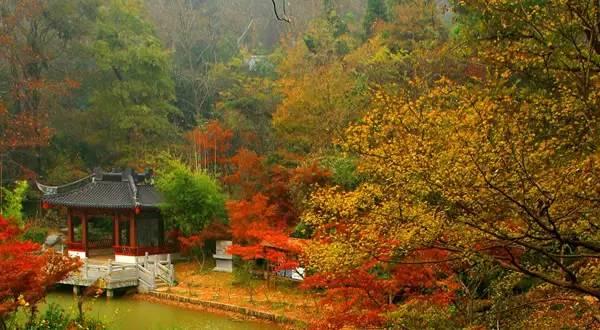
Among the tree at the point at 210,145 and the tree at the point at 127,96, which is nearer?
the tree at the point at 210,145

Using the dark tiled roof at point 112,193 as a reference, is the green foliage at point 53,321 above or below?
below

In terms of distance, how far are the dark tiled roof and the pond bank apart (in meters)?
3.87

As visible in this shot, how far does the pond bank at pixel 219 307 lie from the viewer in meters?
13.8

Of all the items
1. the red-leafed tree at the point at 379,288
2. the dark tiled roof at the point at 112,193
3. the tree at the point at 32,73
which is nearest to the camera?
the red-leafed tree at the point at 379,288

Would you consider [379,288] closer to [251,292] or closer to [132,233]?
[251,292]

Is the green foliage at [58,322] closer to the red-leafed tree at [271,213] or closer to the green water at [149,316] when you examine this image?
the green water at [149,316]

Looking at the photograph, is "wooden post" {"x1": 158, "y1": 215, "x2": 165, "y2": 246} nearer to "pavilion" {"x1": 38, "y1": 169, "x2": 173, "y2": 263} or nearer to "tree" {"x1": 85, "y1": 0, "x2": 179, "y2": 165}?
"pavilion" {"x1": 38, "y1": 169, "x2": 173, "y2": 263}

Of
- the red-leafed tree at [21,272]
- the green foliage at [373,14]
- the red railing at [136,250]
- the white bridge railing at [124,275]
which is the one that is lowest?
the white bridge railing at [124,275]

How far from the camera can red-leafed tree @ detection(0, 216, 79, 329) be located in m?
10.7

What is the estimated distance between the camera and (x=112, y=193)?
20703 millimetres

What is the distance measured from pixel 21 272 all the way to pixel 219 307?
18.8 feet

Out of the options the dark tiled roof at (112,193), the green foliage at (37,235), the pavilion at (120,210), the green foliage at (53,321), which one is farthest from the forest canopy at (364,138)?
the green foliage at (53,321)

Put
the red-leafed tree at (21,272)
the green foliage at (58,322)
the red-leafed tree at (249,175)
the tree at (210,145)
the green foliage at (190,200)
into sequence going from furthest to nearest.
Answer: the tree at (210,145) < the red-leafed tree at (249,175) < the green foliage at (190,200) < the green foliage at (58,322) < the red-leafed tree at (21,272)

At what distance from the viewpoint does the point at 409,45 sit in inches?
960
